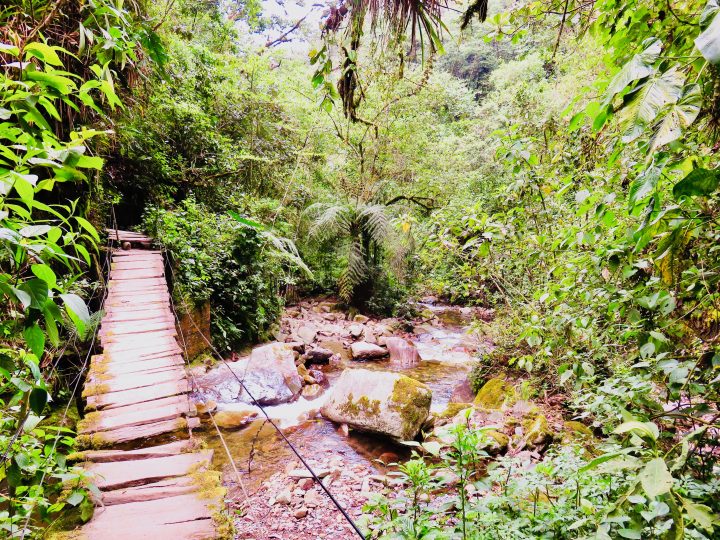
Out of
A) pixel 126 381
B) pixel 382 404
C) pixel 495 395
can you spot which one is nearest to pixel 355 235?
pixel 495 395

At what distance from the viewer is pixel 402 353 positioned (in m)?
6.61

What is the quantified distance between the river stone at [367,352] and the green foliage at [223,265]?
158 cm

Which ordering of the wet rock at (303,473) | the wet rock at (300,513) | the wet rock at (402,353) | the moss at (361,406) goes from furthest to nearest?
the wet rock at (402,353) < the moss at (361,406) < the wet rock at (303,473) < the wet rock at (300,513)

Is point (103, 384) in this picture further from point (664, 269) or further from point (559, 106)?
point (559, 106)

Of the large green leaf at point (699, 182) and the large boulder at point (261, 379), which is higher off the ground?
the large green leaf at point (699, 182)

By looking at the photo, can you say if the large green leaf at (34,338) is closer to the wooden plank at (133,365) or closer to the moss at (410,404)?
the wooden plank at (133,365)

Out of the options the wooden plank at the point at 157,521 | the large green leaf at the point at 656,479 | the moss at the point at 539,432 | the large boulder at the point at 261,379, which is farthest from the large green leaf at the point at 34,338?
the large boulder at the point at 261,379

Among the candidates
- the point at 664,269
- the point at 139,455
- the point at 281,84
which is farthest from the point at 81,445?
the point at 281,84

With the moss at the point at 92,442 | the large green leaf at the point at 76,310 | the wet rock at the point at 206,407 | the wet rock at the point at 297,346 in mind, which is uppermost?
the large green leaf at the point at 76,310

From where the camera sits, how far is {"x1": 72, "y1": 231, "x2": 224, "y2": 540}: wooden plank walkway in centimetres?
147

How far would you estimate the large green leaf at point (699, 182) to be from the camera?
2.27 feet

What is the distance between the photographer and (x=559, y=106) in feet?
22.0

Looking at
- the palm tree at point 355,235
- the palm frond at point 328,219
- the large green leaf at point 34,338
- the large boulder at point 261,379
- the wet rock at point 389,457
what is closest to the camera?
the large green leaf at point 34,338

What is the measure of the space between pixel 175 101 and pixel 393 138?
17.2 ft
